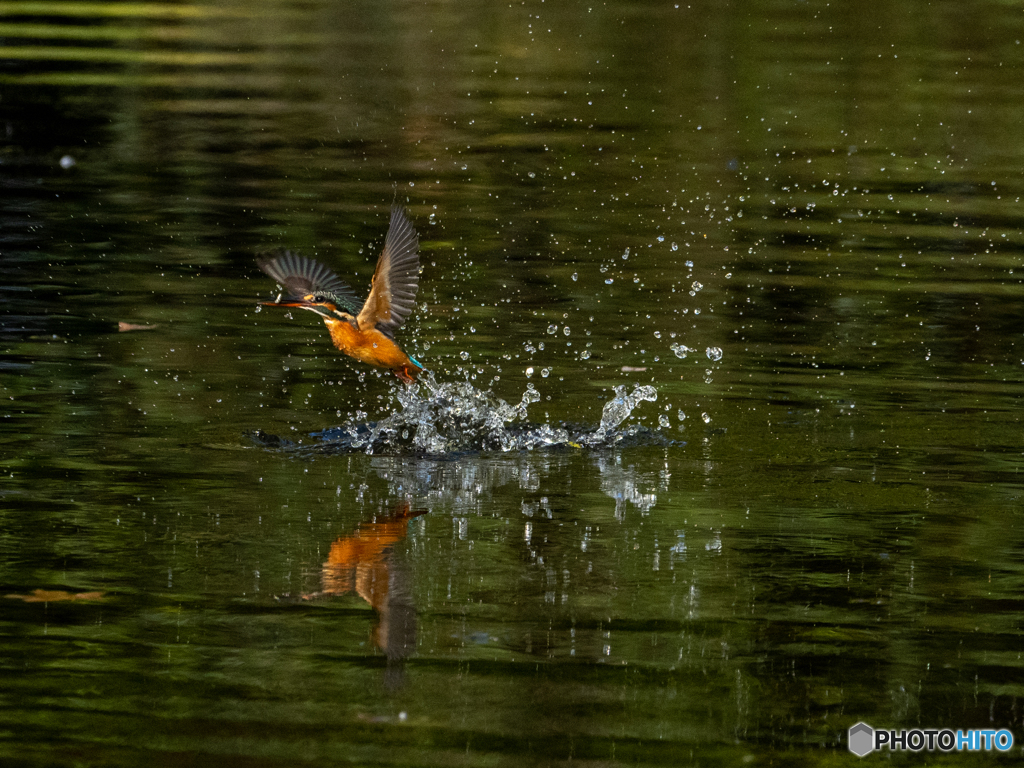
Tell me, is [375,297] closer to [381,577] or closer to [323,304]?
[323,304]

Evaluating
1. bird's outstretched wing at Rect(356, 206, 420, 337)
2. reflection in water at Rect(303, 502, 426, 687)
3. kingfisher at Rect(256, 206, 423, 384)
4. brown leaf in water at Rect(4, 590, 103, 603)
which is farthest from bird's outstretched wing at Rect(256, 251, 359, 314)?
brown leaf in water at Rect(4, 590, 103, 603)

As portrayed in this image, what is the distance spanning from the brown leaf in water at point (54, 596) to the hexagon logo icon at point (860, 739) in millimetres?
2370

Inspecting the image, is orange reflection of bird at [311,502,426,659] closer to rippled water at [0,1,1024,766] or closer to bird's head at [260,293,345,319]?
rippled water at [0,1,1024,766]

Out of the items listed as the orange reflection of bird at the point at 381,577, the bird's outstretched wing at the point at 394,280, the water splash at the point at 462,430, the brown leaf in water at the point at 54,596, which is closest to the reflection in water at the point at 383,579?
the orange reflection of bird at the point at 381,577

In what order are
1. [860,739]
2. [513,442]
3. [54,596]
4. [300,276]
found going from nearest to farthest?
[860,739] < [54,596] < [513,442] < [300,276]

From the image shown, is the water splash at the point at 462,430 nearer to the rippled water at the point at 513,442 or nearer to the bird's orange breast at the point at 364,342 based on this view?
the rippled water at the point at 513,442

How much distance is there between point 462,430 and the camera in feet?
25.0

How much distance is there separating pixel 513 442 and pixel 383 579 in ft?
6.39

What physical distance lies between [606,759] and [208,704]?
1.10 metres

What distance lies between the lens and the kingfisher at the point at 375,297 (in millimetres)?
7371

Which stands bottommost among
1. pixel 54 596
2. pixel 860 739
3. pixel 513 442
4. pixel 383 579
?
pixel 860 739

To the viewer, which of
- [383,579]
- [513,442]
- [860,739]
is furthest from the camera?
[513,442]


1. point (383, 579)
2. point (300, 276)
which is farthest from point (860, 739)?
point (300, 276)

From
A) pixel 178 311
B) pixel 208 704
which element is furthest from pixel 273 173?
pixel 208 704
